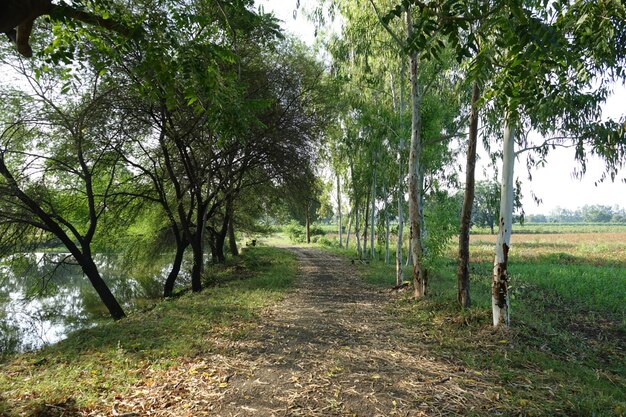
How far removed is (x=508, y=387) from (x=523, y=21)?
3731mm

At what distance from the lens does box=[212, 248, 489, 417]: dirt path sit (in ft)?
12.2

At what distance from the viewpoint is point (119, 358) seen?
545cm

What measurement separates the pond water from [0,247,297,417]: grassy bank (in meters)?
3.40

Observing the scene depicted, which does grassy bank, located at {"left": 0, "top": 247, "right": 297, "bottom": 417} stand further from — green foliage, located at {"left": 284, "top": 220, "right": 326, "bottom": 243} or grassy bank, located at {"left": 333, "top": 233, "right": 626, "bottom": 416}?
green foliage, located at {"left": 284, "top": 220, "right": 326, "bottom": 243}

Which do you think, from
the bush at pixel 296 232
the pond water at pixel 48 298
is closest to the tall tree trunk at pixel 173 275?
the pond water at pixel 48 298

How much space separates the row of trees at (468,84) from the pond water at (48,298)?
10.1m

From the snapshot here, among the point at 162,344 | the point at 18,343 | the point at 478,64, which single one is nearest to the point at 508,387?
the point at 478,64

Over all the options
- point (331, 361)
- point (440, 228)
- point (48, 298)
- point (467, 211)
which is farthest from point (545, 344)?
point (48, 298)

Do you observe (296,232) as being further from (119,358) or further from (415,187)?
(119,358)

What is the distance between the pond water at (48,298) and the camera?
406 inches

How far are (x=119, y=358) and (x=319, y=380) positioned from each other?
310 centimetres

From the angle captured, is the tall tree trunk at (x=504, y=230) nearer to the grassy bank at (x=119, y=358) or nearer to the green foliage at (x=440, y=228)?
the green foliage at (x=440, y=228)

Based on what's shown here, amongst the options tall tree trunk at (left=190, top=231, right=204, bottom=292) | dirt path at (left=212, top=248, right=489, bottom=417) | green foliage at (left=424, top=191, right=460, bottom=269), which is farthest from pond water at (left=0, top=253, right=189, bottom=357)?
green foliage at (left=424, top=191, right=460, bottom=269)

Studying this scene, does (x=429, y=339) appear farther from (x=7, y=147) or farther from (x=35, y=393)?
(x=7, y=147)
